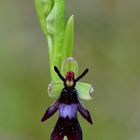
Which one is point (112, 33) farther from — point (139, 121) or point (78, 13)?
point (139, 121)

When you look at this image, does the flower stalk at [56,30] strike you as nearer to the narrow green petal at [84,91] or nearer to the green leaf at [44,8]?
the green leaf at [44,8]

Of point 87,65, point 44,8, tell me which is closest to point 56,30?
point 44,8

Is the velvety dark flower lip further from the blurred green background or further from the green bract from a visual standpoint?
the blurred green background

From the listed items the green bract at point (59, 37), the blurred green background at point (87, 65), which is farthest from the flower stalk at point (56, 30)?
the blurred green background at point (87, 65)

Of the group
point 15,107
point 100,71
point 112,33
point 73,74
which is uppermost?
point 112,33

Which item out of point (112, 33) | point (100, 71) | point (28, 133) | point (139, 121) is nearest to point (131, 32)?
point (112, 33)

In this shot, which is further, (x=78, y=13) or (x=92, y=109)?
(x=78, y=13)
